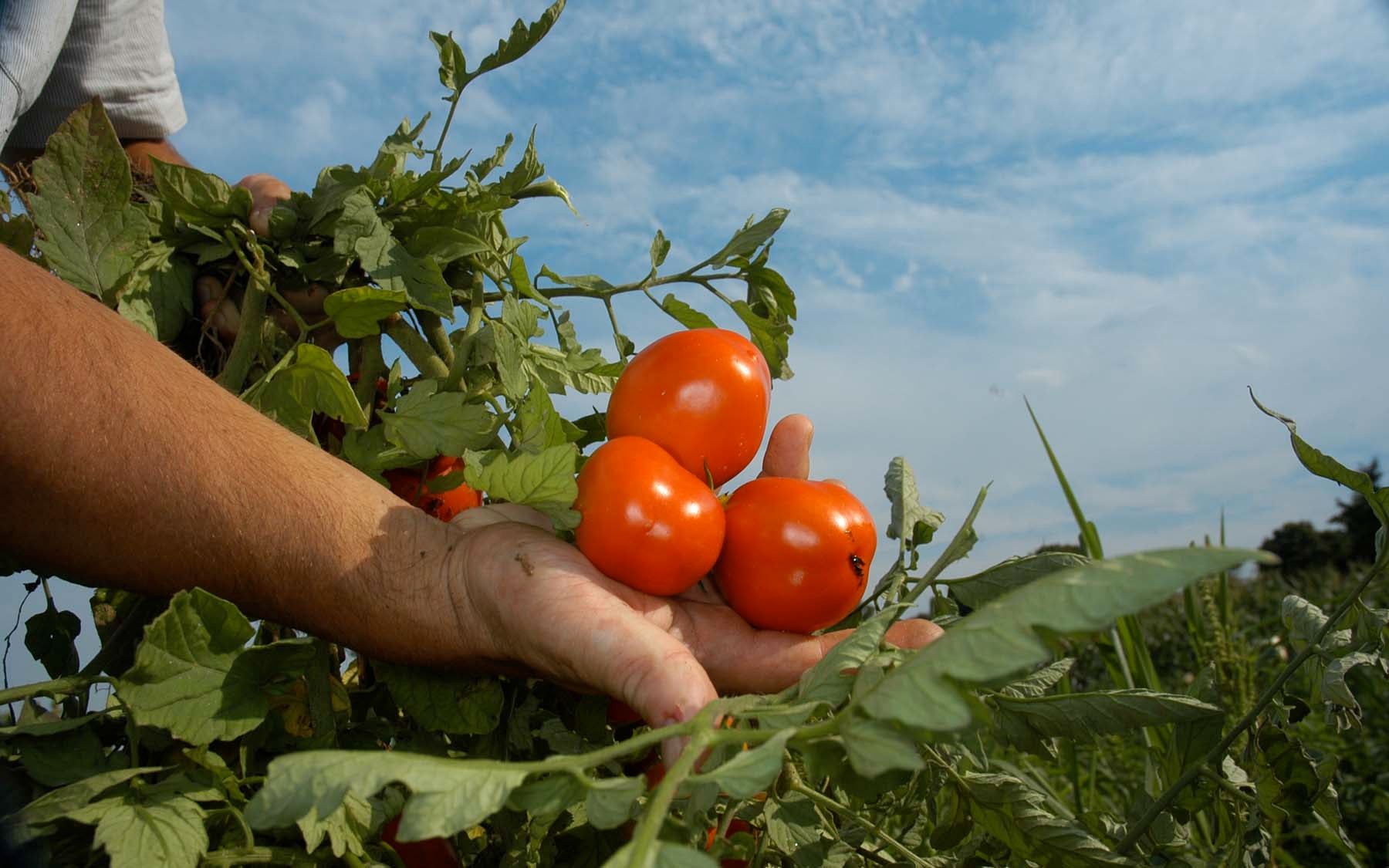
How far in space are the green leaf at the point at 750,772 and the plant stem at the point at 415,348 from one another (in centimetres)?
81

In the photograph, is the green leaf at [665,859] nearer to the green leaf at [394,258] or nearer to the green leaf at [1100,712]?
the green leaf at [1100,712]

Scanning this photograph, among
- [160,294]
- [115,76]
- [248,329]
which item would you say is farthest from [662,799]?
[115,76]

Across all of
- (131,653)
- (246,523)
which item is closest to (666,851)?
(246,523)

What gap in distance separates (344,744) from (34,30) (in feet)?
4.82

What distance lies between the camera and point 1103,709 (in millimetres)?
915

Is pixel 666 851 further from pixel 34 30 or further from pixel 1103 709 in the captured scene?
pixel 34 30

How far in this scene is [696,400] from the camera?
3.92 feet

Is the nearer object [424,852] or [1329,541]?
[424,852]

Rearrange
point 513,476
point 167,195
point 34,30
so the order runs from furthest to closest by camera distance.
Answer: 1. point 34,30
2. point 167,195
3. point 513,476

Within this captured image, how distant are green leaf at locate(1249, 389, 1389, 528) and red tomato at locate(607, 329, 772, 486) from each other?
58 centimetres

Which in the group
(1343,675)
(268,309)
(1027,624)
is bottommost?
(1343,675)

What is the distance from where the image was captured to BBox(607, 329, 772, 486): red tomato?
1199 millimetres

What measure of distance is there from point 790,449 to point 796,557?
30cm

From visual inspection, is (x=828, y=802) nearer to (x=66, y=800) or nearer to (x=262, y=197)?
(x=66, y=800)
